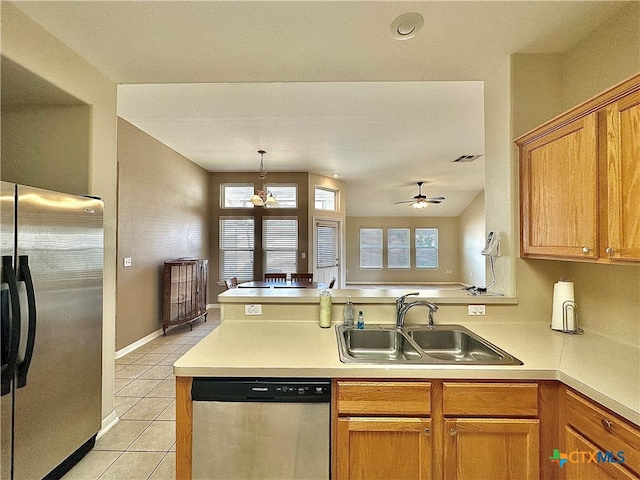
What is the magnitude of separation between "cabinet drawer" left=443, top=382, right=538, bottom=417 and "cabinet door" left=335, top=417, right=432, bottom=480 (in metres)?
0.15

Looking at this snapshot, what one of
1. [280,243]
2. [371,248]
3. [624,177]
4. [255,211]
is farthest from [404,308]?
[371,248]

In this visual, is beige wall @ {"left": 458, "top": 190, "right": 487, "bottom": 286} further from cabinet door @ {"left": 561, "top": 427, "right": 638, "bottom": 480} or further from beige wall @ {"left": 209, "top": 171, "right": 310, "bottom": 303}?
cabinet door @ {"left": 561, "top": 427, "right": 638, "bottom": 480}

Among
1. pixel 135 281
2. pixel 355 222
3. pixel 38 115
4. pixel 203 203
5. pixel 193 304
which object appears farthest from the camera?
pixel 355 222

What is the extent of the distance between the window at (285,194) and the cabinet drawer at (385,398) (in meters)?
5.70

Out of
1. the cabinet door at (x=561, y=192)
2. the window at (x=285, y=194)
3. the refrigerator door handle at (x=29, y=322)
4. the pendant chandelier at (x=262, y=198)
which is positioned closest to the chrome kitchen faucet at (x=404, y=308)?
the cabinet door at (x=561, y=192)

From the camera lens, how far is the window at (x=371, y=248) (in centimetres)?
1079

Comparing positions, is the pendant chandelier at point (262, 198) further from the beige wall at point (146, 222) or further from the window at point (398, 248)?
the window at point (398, 248)

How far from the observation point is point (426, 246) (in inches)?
424

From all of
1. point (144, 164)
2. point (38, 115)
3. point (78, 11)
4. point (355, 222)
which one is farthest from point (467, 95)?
point (355, 222)

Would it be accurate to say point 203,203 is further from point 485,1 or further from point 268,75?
point 485,1

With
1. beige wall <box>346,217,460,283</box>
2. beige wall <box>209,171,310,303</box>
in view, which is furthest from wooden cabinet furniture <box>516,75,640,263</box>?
beige wall <box>346,217,460,283</box>

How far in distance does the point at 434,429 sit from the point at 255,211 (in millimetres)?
6046

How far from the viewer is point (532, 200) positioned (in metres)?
1.93

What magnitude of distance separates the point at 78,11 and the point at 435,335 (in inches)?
109
